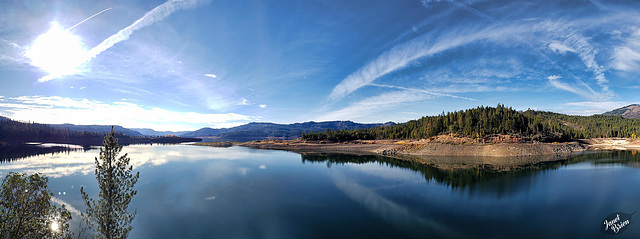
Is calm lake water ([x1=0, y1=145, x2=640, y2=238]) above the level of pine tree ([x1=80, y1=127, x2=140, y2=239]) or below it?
below

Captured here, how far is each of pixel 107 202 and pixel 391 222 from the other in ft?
62.9

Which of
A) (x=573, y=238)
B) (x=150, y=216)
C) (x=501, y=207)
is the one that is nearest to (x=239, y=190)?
(x=150, y=216)

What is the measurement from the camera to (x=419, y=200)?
26859 millimetres

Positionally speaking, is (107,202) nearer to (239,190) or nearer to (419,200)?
(239,190)

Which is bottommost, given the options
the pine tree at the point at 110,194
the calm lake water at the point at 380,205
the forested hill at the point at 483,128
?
the calm lake water at the point at 380,205

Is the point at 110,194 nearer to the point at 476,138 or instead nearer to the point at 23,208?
the point at 23,208

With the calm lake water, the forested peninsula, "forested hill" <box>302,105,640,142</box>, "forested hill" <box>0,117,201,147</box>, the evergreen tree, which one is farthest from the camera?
"forested hill" <box>0,117,201,147</box>

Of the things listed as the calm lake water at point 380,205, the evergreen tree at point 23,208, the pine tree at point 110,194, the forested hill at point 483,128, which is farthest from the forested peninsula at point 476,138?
the evergreen tree at point 23,208

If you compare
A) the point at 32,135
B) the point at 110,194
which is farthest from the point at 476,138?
the point at 32,135

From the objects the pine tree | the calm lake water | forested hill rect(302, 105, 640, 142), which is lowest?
the calm lake water

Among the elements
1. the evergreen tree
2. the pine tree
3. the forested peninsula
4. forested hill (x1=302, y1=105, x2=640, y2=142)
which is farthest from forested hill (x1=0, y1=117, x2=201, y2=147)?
the evergreen tree

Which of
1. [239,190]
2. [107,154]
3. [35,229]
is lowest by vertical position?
[239,190]

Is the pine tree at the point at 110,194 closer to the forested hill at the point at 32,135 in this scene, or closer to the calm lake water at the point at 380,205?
the calm lake water at the point at 380,205

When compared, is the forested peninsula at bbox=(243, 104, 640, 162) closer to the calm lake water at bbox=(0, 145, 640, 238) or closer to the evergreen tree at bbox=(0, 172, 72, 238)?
the calm lake water at bbox=(0, 145, 640, 238)
